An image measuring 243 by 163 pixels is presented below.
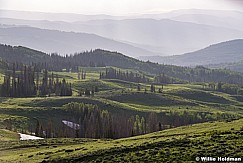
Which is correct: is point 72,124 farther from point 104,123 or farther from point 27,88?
point 27,88

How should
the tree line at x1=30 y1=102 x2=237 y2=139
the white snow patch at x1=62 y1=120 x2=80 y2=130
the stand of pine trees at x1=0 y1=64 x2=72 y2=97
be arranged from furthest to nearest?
the stand of pine trees at x1=0 y1=64 x2=72 y2=97 < the white snow patch at x1=62 y1=120 x2=80 y2=130 < the tree line at x1=30 y1=102 x2=237 y2=139

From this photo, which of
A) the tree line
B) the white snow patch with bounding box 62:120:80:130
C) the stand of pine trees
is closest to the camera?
the tree line

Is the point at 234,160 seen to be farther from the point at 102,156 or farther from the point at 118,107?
the point at 118,107

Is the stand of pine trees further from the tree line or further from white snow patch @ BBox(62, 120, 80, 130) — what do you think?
white snow patch @ BBox(62, 120, 80, 130)

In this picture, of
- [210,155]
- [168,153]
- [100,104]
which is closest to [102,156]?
[168,153]

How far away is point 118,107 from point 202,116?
34867 millimetres

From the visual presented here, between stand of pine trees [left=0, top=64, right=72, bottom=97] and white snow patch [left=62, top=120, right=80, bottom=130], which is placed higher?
stand of pine trees [left=0, top=64, right=72, bottom=97]

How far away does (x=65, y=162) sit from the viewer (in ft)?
126

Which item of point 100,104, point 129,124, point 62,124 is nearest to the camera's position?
point 129,124

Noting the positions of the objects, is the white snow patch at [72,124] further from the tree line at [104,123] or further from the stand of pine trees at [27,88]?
the stand of pine trees at [27,88]

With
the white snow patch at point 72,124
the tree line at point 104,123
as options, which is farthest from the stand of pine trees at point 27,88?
the white snow patch at point 72,124

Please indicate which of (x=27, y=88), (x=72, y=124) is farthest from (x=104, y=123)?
(x=27, y=88)

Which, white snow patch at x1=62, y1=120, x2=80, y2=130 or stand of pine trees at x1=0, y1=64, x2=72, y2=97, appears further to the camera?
stand of pine trees at x1=0, y1=64, x2=72, y2=97

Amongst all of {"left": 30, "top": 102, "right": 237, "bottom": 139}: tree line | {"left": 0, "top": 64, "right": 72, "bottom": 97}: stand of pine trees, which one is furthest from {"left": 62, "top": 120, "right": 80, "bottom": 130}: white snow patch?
{"left": 0, "top": 64, "right": 72, "bottom": 97}: stand of pine trees
